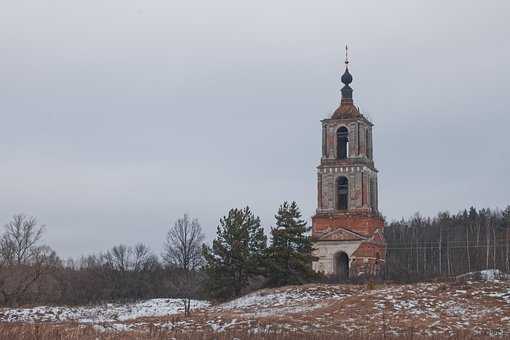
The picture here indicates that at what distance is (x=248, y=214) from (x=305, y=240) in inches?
118

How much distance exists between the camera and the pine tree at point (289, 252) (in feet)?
126

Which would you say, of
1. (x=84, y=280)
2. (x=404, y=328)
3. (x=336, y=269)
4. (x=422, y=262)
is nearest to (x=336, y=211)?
(x=336, y=269)

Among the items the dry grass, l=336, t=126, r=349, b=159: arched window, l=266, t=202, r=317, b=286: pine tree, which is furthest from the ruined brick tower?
the dry grass

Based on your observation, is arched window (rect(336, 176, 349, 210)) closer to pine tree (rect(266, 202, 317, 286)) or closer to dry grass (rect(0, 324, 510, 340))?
pine tree (rect(266, 202, 317, 286))

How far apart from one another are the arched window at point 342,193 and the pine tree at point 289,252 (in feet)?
43.6

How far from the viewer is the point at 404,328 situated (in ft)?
73.3

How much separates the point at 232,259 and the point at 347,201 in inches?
629

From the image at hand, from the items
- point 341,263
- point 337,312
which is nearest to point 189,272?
point 341,263

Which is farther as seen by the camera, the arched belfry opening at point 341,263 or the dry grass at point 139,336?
the arched belfry opening at point 341,263

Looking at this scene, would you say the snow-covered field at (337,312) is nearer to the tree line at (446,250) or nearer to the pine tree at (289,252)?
the pine tree at (289,252)

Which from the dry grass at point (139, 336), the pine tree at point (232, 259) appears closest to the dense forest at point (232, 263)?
the pine tree at point (232, 259)

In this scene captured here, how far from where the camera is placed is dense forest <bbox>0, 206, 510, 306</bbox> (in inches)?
1503

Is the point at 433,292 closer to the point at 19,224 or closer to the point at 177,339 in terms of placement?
the point at 177,339

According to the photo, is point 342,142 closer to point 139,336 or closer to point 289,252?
point 289,252
